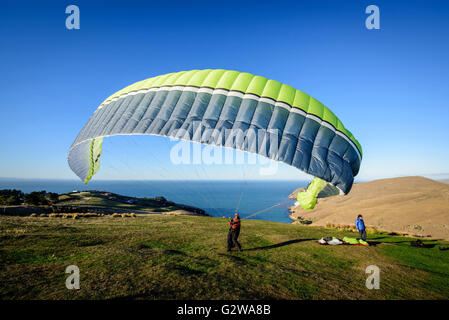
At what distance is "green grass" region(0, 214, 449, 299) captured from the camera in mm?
4809

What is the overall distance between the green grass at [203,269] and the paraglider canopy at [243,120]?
2.81m

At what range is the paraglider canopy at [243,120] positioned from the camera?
22.7 feet

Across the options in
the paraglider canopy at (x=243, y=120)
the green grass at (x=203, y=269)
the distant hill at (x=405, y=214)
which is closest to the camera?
the green grass at (x=203, y=269)

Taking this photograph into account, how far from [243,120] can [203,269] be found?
491cm

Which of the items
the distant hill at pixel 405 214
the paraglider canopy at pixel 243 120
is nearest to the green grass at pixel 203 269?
the paraglider canopy at pixel 243 120

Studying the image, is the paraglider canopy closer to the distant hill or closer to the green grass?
the green grass

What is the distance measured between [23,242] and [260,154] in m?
9.09

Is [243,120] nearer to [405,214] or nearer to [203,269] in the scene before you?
[203,269]

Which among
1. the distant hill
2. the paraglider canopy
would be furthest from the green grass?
the distant hill

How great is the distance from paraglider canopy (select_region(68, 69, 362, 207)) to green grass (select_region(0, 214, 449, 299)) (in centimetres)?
281

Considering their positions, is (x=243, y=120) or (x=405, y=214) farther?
(x=405, y=214)

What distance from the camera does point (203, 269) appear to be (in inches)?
246

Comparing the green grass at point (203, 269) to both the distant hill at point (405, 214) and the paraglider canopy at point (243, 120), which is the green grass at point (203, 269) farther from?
the distant hill at point (405, 214)

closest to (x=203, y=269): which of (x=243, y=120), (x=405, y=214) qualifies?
(x=243, y=120)
